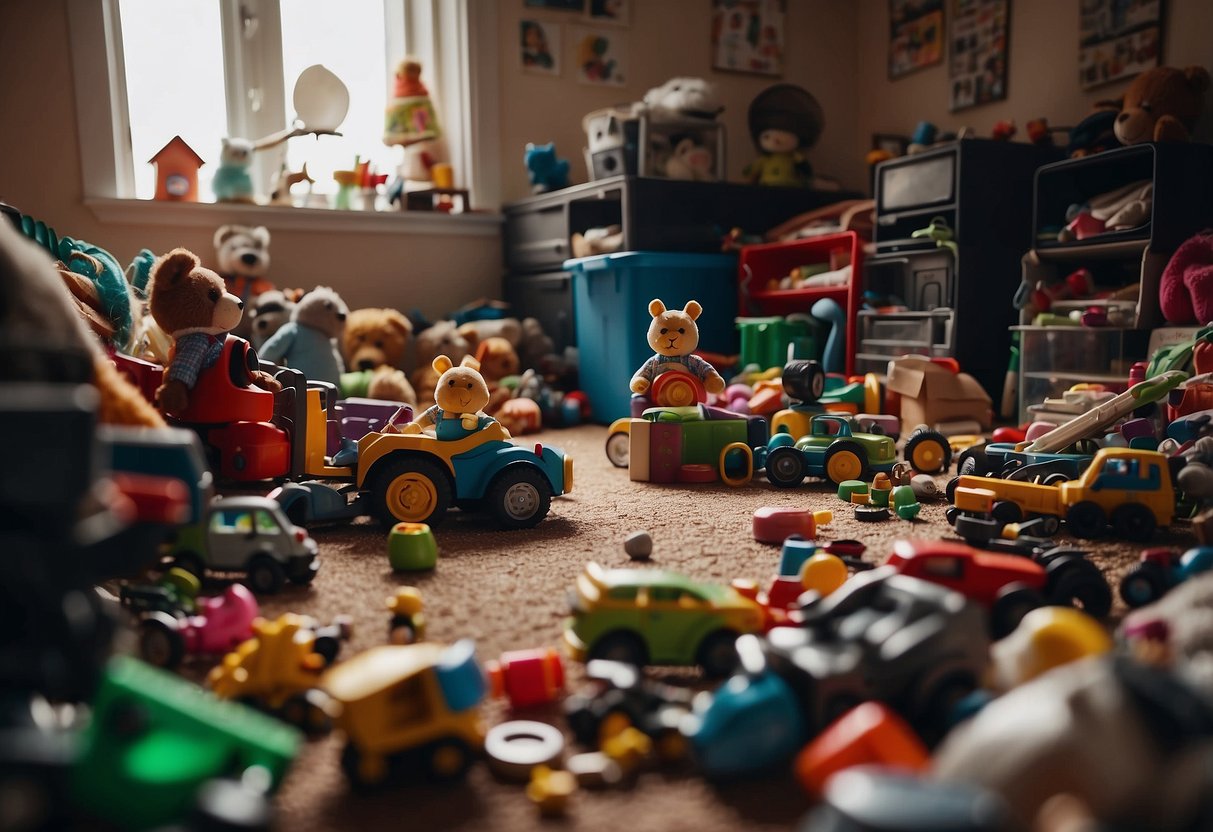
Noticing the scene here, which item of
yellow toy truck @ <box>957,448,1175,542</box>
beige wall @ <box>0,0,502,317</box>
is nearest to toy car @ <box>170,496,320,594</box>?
yellow toy truck @ <box>957,448,1175,542</box>

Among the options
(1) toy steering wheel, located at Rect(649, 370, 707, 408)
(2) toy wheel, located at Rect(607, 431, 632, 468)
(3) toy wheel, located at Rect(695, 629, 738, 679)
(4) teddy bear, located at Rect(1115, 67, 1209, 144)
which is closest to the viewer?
(3) toy wheel, located at Rect(695, 629, 738, 679)

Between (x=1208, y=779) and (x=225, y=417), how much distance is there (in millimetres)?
1482

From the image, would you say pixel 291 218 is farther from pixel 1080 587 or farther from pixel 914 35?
pixel 1080 587

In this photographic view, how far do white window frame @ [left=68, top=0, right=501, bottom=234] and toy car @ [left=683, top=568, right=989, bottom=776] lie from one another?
8.93 ft

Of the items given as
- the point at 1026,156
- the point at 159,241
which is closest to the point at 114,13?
the point at 159,241

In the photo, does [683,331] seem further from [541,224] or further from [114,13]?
[114,13]

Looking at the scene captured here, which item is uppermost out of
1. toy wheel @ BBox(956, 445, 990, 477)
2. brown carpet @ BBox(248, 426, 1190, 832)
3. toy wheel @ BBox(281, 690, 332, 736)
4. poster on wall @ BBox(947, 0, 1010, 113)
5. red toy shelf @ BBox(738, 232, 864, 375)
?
poster on wall @ BBox(947, 0, 1010, 113)

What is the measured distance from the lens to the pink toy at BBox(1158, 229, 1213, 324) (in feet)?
6.48

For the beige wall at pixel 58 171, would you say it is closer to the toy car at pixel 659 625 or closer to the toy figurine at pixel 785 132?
the toy figurine at pixel 785 132

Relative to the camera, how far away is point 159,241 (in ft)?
9.50

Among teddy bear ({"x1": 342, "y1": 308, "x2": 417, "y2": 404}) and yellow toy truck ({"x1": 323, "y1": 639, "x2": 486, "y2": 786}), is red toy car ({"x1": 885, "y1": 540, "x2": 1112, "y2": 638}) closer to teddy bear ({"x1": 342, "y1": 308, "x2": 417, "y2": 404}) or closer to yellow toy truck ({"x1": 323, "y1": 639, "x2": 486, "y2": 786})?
yellow toy truck ({"x1": 323, "y1": 639, "x2": 486, "y2": 786})

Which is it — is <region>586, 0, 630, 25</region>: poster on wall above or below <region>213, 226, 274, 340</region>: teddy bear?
above

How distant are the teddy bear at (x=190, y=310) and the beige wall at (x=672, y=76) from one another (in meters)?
1.93

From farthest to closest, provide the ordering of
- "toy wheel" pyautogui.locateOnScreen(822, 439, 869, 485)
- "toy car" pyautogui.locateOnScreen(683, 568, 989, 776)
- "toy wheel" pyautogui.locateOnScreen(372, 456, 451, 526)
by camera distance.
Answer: "toy wheel" pyautogui.locateOnScreen(822, 439, 869, 485)
"toy wheel" pyautogui.locateOnScreen(372, 456, 451, 526)
"toy car" pyautogui.locateOnScreen(683, 568, 989, 776)
